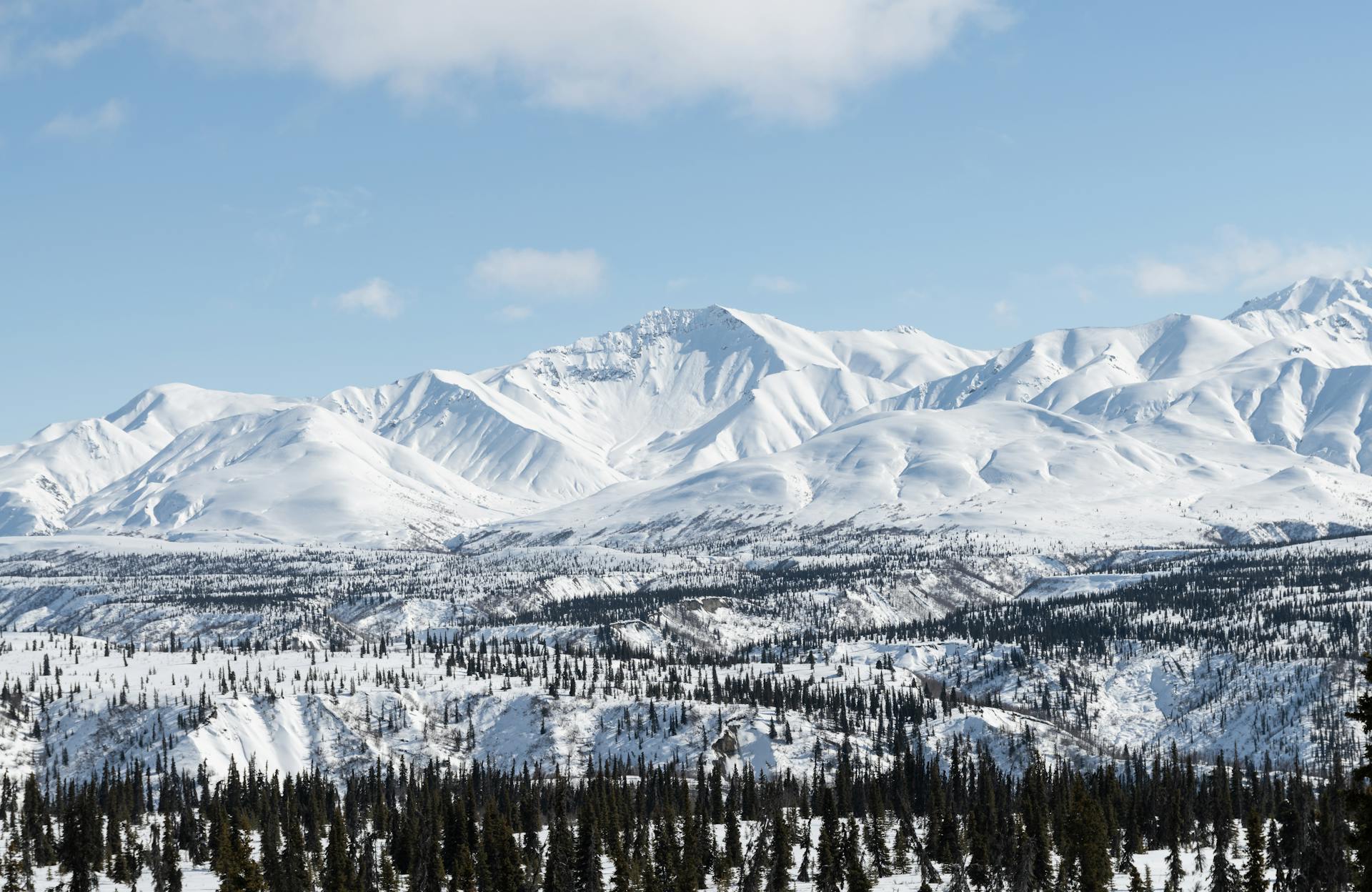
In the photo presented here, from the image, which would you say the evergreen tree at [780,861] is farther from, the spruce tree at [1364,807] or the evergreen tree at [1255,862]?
the spruce tree at [1364,807]

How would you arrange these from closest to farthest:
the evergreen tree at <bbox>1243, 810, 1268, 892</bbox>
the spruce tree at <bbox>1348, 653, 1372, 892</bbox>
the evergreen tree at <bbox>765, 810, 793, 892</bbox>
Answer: the spruce tree at <bbox>1348, 653, 1372, 892</bbox> → the evergreen tree at <bbox>1243, 810, 1268, 892</bbox> → the evergreen tree at <bbox>765, 810, 793, 892</bbox>

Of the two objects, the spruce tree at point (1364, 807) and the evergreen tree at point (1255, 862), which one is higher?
the spruce tree at point (1364, 807)

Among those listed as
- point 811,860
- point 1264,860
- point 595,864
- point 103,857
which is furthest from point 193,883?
point 1264,860

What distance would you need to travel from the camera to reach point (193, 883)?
188 metres

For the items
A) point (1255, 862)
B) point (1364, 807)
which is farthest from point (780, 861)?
point (1364, 807)

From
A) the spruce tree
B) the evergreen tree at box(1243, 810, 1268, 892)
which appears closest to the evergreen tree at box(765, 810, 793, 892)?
the evergreen tree at box(1243, 810, 1268, 892)

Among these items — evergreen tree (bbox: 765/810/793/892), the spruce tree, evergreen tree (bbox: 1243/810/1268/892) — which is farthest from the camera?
evergreen tree (bbox: 765/810/793/892)

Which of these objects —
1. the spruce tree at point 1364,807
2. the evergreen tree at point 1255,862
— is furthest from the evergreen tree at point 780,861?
the spruce tree at point 1364,807

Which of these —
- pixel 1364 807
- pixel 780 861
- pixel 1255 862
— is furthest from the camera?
pixel 780 861

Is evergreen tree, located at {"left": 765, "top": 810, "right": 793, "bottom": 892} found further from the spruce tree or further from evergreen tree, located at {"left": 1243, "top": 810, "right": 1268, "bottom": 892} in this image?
the spruce tree

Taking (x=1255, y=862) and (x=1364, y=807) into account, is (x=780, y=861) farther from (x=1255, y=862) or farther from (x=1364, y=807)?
(x=1364, y=807)

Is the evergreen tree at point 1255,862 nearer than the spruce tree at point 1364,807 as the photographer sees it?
No

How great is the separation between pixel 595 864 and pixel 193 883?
60707mm

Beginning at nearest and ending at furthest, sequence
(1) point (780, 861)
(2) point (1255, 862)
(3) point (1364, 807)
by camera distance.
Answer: (3) point (1364, 807), (2) point (1255, 862), (1) point (780, 861)
